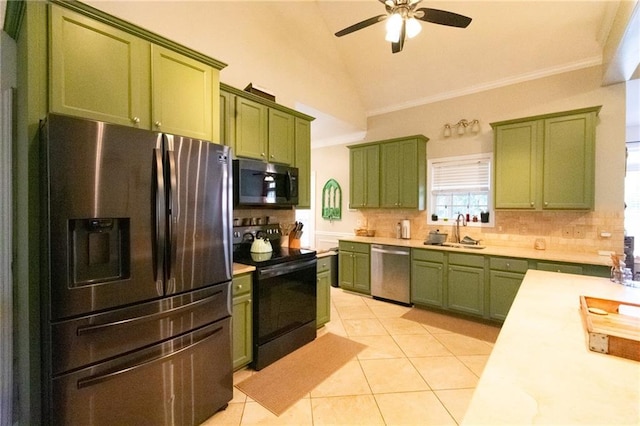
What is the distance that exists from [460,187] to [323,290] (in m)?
2.71

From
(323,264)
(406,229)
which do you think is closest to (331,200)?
(406,229)

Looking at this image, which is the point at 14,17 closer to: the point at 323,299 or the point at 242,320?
the point at 242,320

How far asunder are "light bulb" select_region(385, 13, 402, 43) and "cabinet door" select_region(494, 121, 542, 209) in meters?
2.24

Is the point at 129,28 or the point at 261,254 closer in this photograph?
the point at 129,28

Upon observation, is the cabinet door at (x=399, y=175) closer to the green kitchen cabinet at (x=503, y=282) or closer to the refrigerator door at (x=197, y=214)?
the green kitchen cabinet at (x=503, y=282)

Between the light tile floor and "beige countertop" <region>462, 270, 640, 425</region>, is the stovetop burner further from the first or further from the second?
"beige countertop" <region>462, 270, 640, 425</region>

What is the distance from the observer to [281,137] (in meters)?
3.16

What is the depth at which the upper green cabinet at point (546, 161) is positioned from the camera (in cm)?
320

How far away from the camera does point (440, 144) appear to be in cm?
452

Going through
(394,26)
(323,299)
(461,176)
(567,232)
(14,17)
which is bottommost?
(323,299)

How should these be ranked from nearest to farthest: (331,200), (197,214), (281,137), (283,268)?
(197,214) → (283,268) → (281,137) → (331,200)

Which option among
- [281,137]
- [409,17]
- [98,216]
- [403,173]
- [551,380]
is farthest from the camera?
[403,173]

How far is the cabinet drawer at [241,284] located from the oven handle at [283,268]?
0.33 feet

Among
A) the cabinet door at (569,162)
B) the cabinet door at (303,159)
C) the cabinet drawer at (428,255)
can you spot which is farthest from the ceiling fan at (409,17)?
the cabinet drawer at (428,255)
